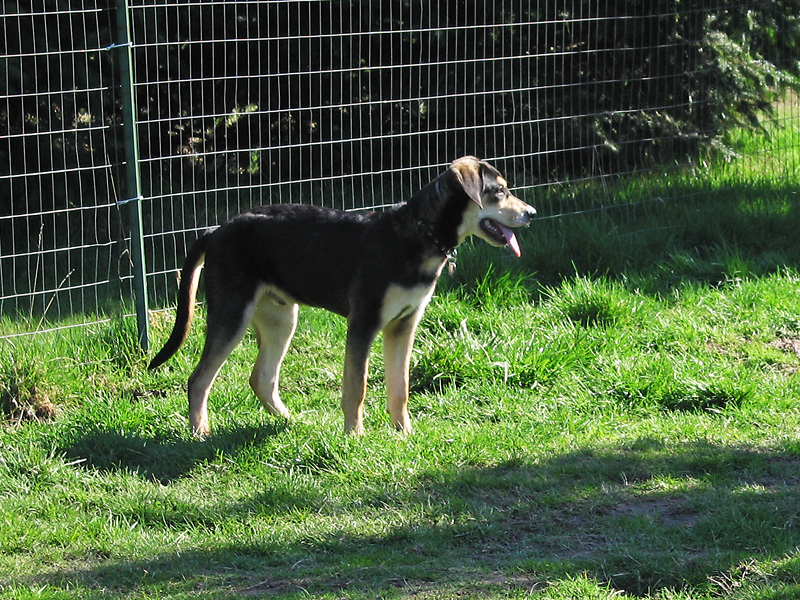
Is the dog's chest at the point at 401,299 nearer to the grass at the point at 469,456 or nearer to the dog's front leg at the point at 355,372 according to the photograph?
the dog's front leg at the point at 355,372

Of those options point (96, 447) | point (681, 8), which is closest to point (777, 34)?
point (681, 8)

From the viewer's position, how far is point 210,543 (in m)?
4.57

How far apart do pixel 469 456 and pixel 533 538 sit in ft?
2.91

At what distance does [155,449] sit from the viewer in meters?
5.52

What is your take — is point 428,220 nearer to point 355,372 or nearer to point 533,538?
point 355,372

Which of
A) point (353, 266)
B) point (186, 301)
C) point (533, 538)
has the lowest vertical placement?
point (533, 538)

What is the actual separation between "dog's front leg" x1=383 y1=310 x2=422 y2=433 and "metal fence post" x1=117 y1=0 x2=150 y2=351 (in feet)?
6.19

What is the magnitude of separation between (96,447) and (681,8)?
687 cm

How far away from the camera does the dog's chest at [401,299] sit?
550 centimetres

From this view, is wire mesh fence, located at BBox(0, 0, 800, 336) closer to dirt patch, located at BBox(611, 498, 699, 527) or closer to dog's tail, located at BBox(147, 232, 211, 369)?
dog's tail, located at BBox(147, 232, 211, 369)

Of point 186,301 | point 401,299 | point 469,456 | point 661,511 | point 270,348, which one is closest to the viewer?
point 661,511

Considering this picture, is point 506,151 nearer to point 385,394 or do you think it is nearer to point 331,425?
point 385,394

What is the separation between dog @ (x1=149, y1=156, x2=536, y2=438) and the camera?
218 inches

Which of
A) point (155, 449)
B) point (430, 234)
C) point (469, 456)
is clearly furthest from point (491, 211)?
point (155, 449)
